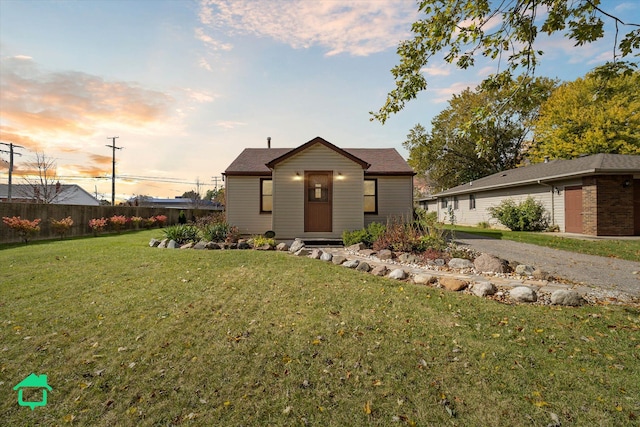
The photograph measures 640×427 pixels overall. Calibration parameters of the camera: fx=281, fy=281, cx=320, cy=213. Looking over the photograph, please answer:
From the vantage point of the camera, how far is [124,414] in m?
2.58

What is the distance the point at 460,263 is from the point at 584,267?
11.6ft

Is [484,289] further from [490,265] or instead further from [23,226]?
[23,226]

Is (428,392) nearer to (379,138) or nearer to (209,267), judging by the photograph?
(209,267)

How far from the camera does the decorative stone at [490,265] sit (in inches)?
265

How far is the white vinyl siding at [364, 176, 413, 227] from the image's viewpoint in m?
13.4

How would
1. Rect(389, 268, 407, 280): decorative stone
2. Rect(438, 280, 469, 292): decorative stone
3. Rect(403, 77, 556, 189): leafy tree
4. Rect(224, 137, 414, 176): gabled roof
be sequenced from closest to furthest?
Rect(438, 280, 469, 292): decorative stone < Rect(389, 268, 407, 280): decorative stone < Rect(224, 137, 414, 176): gabled roof < Rect(403, 77, 556, 189): leafy tree

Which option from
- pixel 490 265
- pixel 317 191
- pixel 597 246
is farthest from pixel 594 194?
pixel 317 191

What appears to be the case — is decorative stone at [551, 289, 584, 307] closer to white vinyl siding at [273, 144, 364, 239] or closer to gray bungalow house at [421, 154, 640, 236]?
white vinyl siding at [273, 144, 364, 239]

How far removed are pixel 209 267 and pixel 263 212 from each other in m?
6.38

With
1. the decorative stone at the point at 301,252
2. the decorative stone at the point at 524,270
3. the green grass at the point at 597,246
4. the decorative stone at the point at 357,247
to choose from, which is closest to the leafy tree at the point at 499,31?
the decorative stone at the point at 524,270

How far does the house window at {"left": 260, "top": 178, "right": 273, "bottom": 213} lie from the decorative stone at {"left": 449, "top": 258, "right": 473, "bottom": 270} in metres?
8.60

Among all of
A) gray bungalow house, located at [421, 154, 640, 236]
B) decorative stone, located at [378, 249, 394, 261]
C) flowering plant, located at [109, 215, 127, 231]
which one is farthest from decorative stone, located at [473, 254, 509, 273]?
flowering plant, located at [109, 215, 127, 231]

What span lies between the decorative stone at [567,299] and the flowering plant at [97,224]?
19050mm

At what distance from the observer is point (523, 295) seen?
5035 mm
